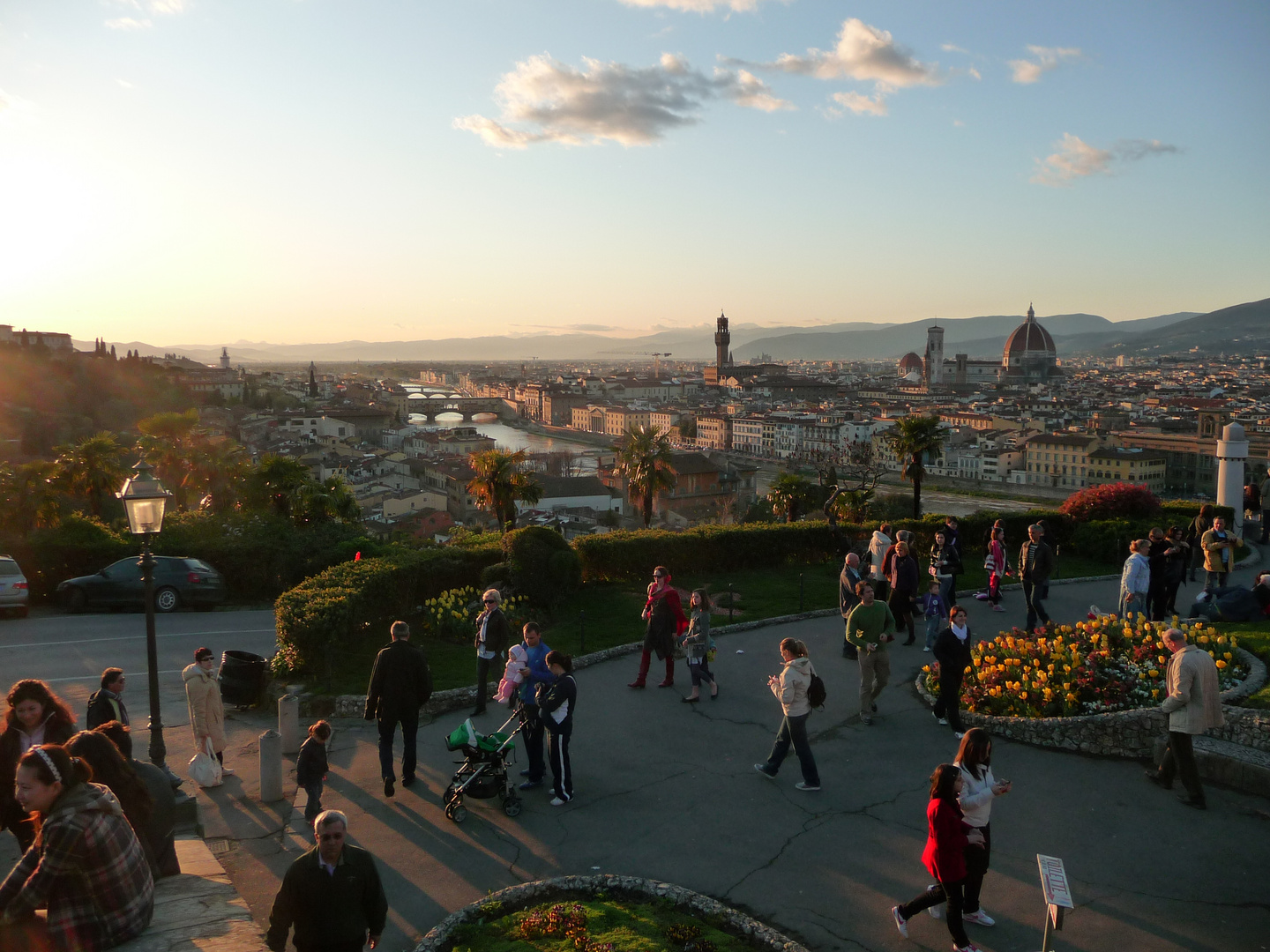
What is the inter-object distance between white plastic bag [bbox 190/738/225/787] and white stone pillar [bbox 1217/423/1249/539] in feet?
63.4

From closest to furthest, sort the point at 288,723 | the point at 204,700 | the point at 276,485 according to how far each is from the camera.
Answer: the point at 204,700 < the point at 288,723 < the point at 276,485

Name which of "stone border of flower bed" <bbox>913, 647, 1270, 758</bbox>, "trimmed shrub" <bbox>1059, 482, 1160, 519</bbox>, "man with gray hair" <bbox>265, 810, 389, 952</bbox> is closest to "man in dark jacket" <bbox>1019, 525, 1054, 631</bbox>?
"stone border of flower bed" <bbox>913, 647, 1270, 758</bbox>

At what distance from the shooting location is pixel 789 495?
27188mm

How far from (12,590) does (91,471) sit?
27.8 feet

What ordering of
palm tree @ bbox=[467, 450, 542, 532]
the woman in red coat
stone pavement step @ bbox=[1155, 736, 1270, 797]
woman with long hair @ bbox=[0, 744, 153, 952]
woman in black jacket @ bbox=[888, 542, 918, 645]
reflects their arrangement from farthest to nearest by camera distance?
palm tree @ bbox=[467, 450, 542, 532], woman in black jacket @ bbox=[888, 542, 918, 645], the woman in red coat, stone pavement step @ bbox=[1155, 736, 1270, 797], woman with long hair @ bbox=[0, 744, 153, 952]

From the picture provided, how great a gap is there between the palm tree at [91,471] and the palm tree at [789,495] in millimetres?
17590

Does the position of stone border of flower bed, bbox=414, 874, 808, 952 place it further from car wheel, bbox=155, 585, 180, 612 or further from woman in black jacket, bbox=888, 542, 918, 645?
car wheel, bbox=155, 585, 180, 612

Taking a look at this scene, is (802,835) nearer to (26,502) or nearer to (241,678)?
(241,678)

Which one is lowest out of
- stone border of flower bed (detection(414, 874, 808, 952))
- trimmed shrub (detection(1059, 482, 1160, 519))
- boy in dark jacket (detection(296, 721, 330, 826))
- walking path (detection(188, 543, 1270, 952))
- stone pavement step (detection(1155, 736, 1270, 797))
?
walking path (detection(188, 543, 1270, 952))

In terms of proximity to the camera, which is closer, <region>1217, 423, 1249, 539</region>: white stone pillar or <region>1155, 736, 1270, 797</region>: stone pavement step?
<region>1155, 736, 1270, 797</region>: stone pavement step

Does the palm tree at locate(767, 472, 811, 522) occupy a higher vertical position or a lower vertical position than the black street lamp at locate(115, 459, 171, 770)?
lower

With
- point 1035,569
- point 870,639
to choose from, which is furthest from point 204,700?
point 1035,569

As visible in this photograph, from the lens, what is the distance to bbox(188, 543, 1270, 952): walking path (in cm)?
→ 589

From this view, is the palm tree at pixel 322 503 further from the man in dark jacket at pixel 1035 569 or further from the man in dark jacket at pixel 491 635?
the man in dark jacket at pixel 1035 569
